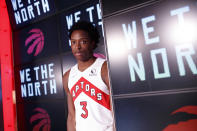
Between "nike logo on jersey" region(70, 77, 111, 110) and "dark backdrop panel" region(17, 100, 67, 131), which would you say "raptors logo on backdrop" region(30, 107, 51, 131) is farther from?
"nike logo on jersey" region(70, 77, 111, 110)

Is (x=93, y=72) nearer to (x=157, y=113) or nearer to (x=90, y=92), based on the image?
(x=90, y=92)

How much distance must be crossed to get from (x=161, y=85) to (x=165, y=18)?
34 cm

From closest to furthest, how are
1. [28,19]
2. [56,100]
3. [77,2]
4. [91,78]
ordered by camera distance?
[91,78], [77,2], [56,100], [28,19]

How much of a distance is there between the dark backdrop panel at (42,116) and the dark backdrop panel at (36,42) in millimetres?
531

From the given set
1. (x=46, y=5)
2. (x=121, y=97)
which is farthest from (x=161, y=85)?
(x=46, y=5)

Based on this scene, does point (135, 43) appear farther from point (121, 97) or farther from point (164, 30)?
point (121, 97)

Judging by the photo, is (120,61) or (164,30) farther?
(120,61)

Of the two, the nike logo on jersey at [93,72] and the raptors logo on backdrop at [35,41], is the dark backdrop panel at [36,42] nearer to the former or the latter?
the raptors logo on backdrop at [35,41]

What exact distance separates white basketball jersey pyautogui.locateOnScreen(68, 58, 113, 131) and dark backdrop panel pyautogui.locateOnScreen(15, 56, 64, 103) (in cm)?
54

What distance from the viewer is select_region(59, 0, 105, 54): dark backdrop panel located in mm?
1748

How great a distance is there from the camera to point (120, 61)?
1157mm

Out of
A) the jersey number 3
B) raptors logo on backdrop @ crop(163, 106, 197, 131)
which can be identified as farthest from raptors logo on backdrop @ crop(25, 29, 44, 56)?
raptors logo on backdrop @ crop(163, 106, 197, 131)

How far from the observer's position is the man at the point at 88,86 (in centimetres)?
144

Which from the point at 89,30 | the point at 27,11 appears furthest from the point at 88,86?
the point at 27,11
